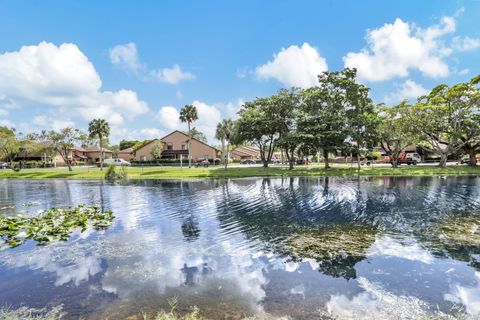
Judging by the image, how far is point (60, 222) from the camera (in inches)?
623

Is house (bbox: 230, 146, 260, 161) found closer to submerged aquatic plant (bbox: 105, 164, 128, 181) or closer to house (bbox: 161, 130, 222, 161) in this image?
house (bbox: 161, 130, 222, 161)

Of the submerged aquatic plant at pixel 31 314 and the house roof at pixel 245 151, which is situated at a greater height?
the house roof at pixel 245 151

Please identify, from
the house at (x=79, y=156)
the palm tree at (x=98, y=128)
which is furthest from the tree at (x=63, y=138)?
the house at (x=79, y=156)

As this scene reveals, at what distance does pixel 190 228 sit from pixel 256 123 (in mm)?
37626

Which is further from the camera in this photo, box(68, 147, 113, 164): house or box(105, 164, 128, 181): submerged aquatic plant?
box(68, 147, 113, 164): house

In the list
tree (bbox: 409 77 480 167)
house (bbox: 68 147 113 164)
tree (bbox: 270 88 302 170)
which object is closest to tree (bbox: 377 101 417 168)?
tree (bbox: 409 77 480 167)

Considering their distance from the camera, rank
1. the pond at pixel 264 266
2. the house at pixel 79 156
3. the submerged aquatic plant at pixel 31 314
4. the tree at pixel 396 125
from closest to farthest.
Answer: the submerged aquatic plant at pixel 31 314
the pond at pixel 264 266
the tree at pixel 396 125
the house at pixel 79 156

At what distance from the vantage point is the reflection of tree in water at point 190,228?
13094mm

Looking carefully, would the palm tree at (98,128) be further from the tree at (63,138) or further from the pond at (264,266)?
the pond at (264,266)

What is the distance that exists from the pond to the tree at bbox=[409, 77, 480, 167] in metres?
33.7

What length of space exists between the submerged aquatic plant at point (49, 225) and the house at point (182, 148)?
59.5 metres

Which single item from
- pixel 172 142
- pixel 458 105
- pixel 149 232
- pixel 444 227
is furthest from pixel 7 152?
pixel 458 105

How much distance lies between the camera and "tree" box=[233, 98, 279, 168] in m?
50.3

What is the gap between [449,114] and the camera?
46688mm
